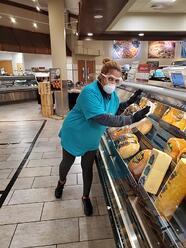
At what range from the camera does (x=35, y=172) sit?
3.21m

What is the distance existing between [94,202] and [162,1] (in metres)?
4.50

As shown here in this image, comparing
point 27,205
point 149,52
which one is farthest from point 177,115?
point 149,52

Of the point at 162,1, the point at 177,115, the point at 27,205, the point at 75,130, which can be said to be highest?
the point at 162,1

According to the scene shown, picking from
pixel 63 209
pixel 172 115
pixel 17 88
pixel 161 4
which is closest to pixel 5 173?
pixel 63 209

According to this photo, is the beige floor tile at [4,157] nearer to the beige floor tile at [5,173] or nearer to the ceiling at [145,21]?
the beige floor tile at [5,173]

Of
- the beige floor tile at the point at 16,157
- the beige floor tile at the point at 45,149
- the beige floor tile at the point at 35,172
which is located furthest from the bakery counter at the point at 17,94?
the beige floor tile at the point at 35,172

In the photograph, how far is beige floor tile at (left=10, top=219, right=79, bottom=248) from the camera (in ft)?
6.32

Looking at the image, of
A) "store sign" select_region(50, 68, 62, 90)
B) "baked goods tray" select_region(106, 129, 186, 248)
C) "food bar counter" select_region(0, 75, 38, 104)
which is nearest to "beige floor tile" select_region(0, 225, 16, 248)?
"baked goods tray" select_region(106, 129, 186, 248)

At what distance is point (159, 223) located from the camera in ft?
3.37

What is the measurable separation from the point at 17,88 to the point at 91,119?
9.06 m

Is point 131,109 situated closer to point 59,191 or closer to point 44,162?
point 59,191

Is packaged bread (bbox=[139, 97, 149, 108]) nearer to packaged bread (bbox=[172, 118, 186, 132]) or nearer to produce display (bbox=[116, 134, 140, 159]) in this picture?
produce display (bbox=[116, 134, 140, 159])

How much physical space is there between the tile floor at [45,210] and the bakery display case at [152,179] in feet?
1.14

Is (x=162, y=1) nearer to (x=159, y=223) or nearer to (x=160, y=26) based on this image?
(x=160, y=26)
